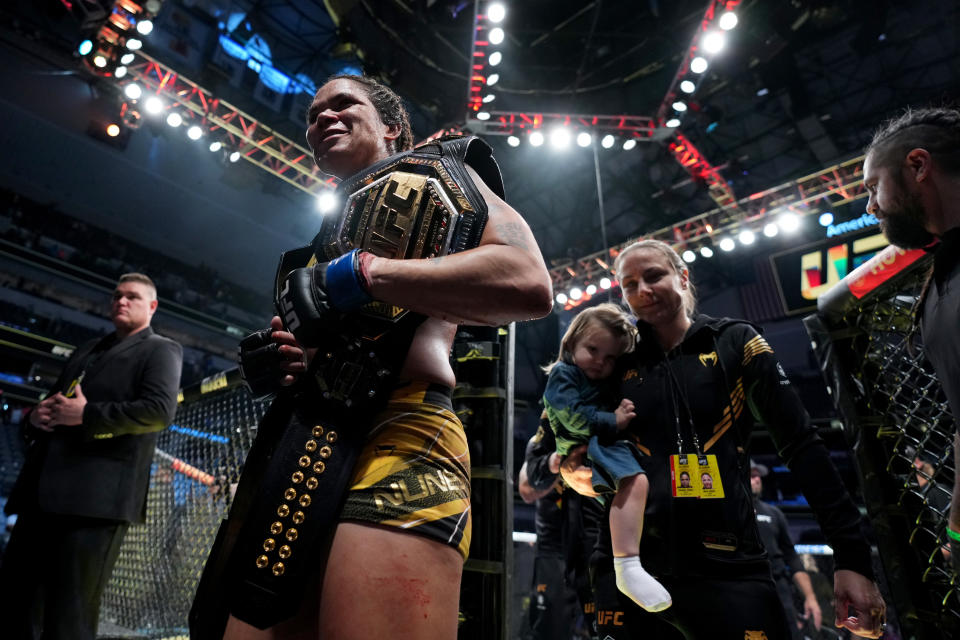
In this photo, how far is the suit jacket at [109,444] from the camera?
234cm

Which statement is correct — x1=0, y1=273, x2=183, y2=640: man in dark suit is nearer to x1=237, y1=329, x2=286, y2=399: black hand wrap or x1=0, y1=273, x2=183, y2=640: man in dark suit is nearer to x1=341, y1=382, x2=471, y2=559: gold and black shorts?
x1=237, y1=329, x2=286, y2=399: black hand wrap

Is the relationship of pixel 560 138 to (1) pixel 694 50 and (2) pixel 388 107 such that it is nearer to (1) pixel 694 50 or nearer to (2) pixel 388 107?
(1) pixel 694 50

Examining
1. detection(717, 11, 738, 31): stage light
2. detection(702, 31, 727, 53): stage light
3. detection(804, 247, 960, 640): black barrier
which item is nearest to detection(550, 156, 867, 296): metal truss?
detection(702, 31, 727, 53): stage light

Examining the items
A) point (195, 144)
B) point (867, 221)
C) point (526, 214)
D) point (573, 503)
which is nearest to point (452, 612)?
point (573, 503)

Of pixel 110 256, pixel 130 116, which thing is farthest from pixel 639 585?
pixel 110 256

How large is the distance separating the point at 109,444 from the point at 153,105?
7.24 metres

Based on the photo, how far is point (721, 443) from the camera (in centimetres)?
169

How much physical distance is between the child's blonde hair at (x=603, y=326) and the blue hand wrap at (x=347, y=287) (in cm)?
149

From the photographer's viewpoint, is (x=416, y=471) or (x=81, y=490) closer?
(x=416, y=471)

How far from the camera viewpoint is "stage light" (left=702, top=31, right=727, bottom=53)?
6617 millimetres

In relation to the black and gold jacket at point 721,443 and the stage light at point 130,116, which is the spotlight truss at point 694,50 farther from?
the stage light at point 130,116

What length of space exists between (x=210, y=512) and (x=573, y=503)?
6.77 feet

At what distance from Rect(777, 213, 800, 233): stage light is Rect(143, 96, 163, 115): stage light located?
33.0 ft

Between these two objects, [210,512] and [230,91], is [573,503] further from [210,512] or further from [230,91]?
[230,91]
